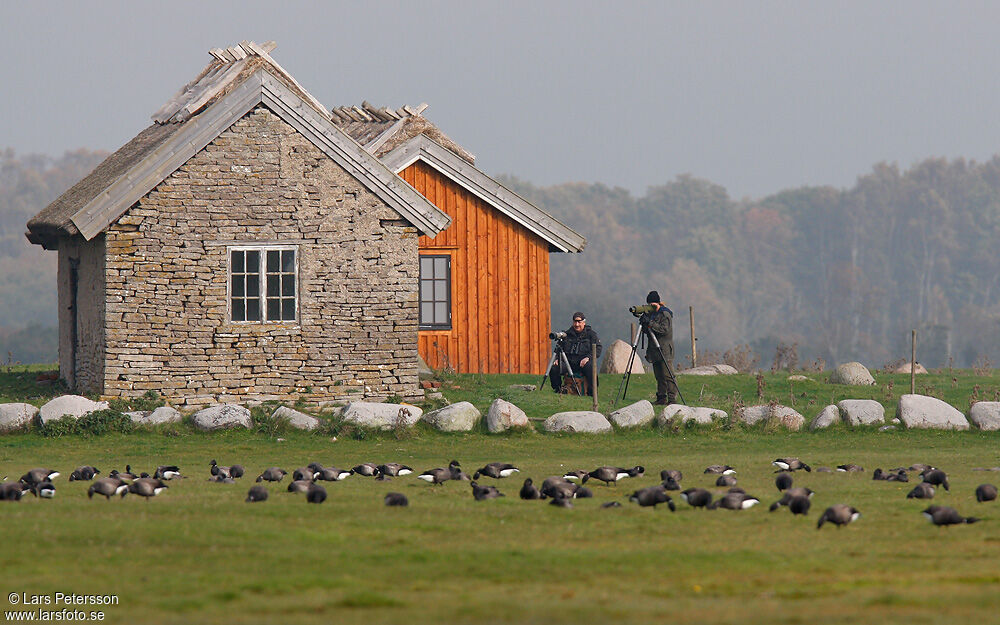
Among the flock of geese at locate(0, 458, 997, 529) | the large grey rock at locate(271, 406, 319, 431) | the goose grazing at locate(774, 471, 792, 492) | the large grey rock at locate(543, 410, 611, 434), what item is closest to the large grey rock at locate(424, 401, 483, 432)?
the large grey rock at locate(543, 410, 611, 434)

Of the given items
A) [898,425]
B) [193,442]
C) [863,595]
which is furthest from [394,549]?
[898,425]

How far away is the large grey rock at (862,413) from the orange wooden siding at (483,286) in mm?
10999

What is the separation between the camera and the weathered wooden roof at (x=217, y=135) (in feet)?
81.0

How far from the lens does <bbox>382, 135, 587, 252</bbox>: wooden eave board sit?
32.5m

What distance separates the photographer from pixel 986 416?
2361 cm

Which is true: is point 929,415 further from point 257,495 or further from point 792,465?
point 257,495

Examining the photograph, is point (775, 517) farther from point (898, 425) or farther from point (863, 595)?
point (898, 425)

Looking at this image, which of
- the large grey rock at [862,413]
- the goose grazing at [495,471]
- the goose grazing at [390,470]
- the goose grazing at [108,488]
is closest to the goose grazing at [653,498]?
the goose grazing at [495,471]

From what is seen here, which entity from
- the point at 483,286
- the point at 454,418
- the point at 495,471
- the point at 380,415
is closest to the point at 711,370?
the point at 483,286

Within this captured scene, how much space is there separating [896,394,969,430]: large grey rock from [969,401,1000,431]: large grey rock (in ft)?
0.64

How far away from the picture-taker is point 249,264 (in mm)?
25719

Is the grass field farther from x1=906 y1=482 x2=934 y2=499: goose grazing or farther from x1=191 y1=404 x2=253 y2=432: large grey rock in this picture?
x1=191 y1=404 x2=253 y2=432: large grey rock

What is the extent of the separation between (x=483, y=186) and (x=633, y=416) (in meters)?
11.2

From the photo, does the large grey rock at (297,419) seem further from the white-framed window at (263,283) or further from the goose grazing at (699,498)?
the goose grazing at (699,498)
